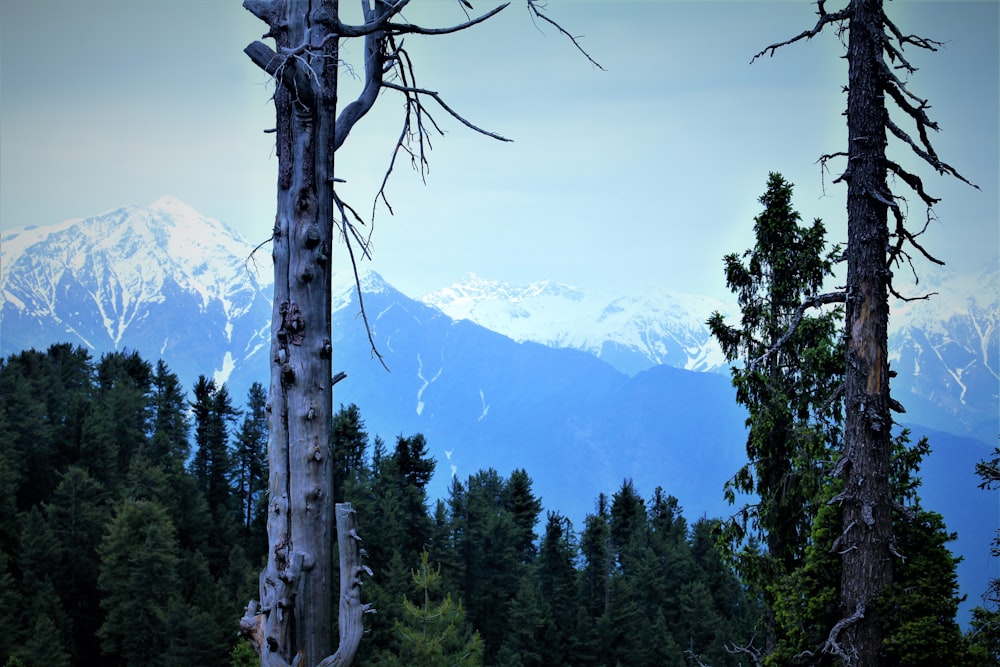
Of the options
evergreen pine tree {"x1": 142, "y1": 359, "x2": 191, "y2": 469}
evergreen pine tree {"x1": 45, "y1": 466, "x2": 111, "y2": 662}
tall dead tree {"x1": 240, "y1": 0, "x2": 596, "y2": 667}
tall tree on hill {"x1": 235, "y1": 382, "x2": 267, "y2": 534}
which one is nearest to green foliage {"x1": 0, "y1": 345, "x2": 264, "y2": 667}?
evergreen pine tree {"x1": 45, "y1": 466, "x2": 111, "y2": 662}

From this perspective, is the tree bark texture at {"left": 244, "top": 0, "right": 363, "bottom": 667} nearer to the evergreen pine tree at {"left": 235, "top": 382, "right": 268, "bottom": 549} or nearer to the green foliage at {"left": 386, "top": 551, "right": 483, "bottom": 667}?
the green foliage at {"left": 386, "top": 551, "right": 483, "bottom": 667}

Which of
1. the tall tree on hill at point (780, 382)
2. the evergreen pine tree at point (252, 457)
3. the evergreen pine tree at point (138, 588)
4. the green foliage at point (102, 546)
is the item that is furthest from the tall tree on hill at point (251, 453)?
the tall tree on hill at point (780, 382)

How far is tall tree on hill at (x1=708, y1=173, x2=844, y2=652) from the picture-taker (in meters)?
13.2

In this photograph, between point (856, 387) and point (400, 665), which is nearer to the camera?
point (856, 387)

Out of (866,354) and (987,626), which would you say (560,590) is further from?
(866,354)

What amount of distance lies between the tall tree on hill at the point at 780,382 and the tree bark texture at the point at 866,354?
3.93 meters

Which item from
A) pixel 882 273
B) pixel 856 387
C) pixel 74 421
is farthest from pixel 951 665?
pixel 74 421

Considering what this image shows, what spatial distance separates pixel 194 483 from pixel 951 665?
50757 millimetres

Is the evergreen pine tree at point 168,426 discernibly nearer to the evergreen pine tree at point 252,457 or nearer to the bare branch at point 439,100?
the evergreen pine tree at point 252,457

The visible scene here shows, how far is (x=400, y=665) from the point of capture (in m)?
30.7

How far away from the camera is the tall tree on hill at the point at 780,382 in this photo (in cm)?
1323

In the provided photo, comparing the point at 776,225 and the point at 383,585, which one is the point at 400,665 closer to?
the point at 383,585

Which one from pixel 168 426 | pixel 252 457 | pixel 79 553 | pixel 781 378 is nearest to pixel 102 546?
pixel 79 553

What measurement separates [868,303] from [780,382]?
5389mm
